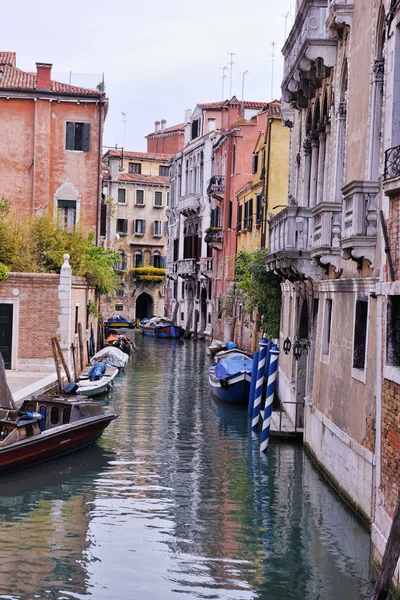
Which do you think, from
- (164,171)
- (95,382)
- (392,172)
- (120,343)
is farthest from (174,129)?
(392,172)

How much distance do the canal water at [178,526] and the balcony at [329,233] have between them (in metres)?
2.68

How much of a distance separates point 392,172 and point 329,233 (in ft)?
Result: 12.2

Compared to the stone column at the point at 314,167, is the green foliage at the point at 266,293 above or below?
below

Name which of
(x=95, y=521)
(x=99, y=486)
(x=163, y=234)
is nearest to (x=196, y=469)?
(x=99, y=486)

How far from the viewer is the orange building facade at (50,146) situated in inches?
969

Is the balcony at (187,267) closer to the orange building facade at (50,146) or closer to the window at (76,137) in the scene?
the orange building facade at (50,146)

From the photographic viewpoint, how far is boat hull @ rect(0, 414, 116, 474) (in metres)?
11.6

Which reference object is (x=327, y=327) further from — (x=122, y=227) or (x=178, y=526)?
(x=122, y=227)

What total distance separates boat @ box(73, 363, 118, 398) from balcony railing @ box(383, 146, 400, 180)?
11748 millimetres

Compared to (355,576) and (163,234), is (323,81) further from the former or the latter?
(163,234)

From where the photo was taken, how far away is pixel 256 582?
314 inches

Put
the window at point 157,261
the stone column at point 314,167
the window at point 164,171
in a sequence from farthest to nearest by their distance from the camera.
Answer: the window at point 164,171, the window at point 157,261, the stone column at point 314,167

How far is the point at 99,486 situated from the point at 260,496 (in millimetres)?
1954

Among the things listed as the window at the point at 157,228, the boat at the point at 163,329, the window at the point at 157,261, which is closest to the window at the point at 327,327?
the boat at the point at 163,329
